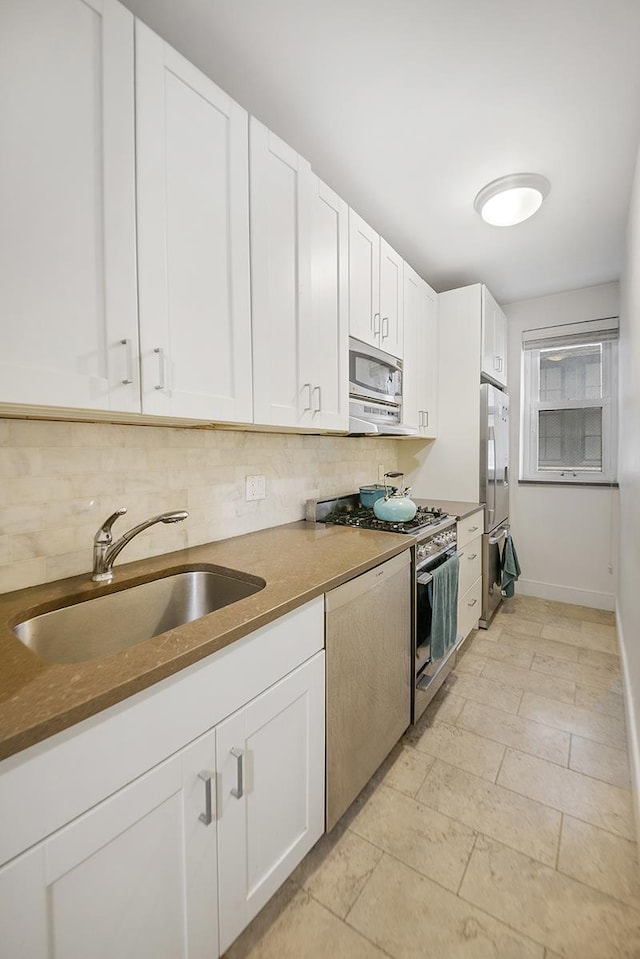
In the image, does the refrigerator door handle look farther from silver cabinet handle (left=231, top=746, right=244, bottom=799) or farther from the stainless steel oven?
silver cabinet handle (left=231, top=746, right=244, bottom=799)

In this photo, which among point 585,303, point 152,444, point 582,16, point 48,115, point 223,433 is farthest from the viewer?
point 585,303

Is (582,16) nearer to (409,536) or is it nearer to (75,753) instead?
(409,536)

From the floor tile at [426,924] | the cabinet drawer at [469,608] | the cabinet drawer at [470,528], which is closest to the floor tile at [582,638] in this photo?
the cabinet drawer at [469,608]

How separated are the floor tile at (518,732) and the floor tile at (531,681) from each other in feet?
0.96

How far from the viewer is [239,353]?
135 centimetres

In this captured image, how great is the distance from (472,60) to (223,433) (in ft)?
5.07

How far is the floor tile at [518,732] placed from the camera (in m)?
1.79

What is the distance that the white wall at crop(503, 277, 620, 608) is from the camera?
10.7ft

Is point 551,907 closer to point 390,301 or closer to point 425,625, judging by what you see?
point 425,625

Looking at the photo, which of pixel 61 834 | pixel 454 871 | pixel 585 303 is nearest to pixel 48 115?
pixel 61 834

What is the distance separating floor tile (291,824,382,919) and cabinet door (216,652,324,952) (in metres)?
0.11

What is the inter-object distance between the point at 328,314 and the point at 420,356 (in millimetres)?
1148

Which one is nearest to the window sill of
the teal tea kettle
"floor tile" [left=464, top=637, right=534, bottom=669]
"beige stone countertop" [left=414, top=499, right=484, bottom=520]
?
"beige stone countertop" [left=414, top=499, right=484, bottom=520]

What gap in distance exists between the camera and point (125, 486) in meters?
1.38
